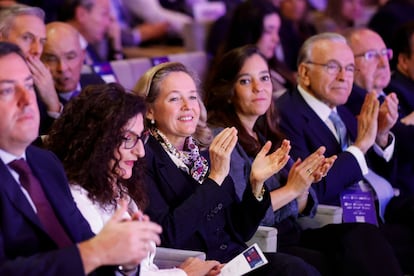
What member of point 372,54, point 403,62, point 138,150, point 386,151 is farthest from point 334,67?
point 138,150

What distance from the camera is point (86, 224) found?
241cm

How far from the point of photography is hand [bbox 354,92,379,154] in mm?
3941

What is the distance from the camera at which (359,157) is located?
3869 millimetres

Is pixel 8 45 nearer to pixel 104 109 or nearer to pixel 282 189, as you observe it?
pixel 104 109

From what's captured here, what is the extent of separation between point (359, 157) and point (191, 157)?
1.00 metres

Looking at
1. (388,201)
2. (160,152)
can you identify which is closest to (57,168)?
(160,152)

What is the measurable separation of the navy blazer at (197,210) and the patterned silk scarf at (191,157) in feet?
0.08

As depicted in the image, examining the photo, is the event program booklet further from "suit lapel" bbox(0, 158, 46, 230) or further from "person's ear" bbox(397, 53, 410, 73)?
"person's ear" bbox(397, 53, 410, 73)

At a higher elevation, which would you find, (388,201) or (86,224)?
(86,224)

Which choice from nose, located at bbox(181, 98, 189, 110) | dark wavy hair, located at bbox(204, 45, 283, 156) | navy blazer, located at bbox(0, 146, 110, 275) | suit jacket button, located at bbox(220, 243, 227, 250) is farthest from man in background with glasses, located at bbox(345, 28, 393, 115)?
navy blazer, located at bbox(0, 146, 110, 275)

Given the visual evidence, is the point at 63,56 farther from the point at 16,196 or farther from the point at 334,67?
the point at 16,196

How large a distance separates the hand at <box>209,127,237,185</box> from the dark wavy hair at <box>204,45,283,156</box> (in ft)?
1.69

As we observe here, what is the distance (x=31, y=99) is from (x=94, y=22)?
318 centimetres

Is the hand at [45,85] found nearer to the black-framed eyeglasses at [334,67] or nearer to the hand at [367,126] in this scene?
the black-framed eyeglasses at [334,67]
